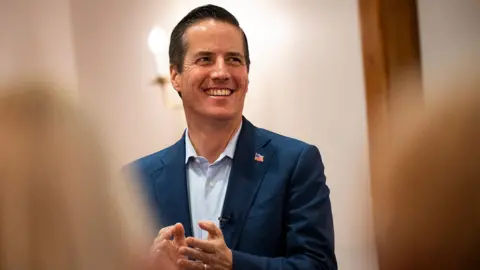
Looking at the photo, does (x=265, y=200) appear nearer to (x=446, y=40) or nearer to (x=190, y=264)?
(x=190, y=264)

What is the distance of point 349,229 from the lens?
106cm

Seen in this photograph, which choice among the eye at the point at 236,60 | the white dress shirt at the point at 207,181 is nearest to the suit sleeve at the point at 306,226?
the white dress shirt at the point at 207,181

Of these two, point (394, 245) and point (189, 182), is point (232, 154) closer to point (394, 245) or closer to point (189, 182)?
point (189, 182)

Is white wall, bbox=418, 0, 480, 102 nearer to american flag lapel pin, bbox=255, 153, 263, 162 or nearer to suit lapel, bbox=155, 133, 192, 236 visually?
american flag lapel pin, bbox=255, 153, 263, 162

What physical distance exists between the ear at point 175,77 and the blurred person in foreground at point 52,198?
1.00 feet

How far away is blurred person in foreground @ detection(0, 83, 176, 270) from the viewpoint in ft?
2.14

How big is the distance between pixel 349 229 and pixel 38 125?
647 mm

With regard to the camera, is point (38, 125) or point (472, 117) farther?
point (472, 117)

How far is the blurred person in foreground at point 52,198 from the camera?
65 cm

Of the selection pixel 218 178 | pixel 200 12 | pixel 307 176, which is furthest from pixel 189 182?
pixel 200 12

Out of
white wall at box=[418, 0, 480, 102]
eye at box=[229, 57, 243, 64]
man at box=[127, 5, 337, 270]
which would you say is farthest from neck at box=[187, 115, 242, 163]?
white wall at box=[418, 0, 480, 102]

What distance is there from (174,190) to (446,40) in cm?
62

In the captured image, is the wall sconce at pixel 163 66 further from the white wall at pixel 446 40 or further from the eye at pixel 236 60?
the white wall at pixel 446 40

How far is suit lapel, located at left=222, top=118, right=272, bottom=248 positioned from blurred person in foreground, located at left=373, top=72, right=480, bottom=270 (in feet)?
0.81
